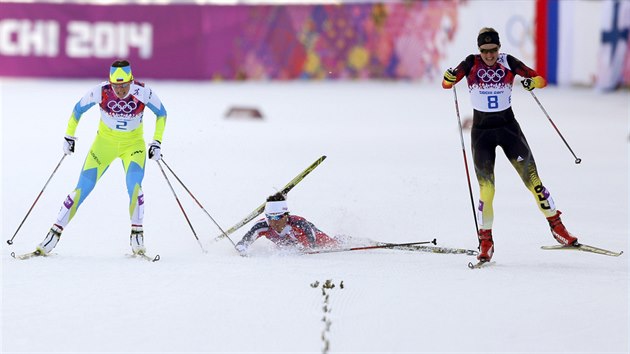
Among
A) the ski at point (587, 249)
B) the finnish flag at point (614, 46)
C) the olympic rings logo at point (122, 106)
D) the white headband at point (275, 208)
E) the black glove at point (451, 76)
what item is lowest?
the ski at point (587, 249)

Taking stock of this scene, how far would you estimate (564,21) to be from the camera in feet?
89.2

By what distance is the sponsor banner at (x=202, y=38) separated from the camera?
102ft

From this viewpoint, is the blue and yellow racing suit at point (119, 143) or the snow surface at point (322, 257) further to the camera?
the blue and yellow racing suit at point (119, 143)

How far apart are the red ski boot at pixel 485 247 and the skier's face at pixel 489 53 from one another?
51.7 inches

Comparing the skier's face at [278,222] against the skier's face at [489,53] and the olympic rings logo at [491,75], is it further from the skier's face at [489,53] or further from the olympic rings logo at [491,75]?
the skier's face at [489,53]

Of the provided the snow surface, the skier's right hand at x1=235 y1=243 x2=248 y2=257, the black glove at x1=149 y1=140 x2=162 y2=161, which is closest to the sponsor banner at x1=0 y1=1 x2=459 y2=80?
the snow surface

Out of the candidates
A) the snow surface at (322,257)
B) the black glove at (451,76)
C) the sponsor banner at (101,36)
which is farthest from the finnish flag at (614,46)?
the black glove at (451,76)

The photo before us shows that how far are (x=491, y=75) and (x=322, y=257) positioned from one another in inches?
77.1

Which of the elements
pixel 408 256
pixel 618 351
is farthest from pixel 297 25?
pixel 618 351

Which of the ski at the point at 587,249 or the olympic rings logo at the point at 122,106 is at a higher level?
the olympic rings logo at the point at 122,106

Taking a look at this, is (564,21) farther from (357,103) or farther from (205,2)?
(205,2)

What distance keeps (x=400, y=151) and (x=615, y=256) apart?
7638 millimetres

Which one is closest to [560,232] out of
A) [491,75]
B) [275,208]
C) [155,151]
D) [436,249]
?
[436,249]

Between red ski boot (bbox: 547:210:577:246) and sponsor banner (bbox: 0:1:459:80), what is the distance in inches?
857
